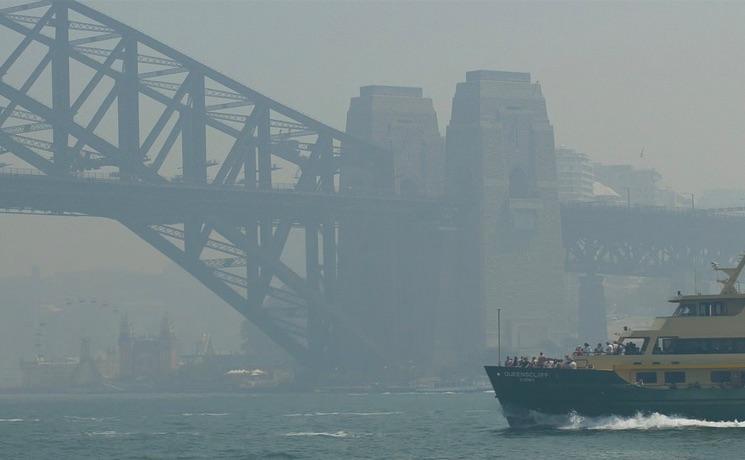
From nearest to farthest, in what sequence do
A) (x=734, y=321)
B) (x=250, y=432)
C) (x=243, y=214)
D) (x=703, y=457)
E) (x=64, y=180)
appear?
(x=703, y=457)
(x=734, y=321)
(x=250, y=432)
(x=64, y=180)
(x=243, y=214)

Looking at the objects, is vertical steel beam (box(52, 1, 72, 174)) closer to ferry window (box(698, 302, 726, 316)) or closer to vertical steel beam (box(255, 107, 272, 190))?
vertical steel beam (box(255, 107, 272, 190))

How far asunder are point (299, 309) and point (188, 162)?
649 inches

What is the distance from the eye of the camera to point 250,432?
356 ft

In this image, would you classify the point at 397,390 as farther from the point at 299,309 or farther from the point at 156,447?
the point at 156,447

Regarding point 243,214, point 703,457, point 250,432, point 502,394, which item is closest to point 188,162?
point 243,214

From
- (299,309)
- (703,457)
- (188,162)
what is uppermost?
(188,162)

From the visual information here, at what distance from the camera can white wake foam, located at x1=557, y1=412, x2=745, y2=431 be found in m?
90.2

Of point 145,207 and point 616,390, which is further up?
point 145,207

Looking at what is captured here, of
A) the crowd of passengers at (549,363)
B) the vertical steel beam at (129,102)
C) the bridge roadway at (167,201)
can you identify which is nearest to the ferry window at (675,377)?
the crowd of passengers at (549,363)

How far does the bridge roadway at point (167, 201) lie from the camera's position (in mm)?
166125

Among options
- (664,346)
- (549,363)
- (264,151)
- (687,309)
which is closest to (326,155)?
(264,151)

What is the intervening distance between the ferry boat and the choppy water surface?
2.34ft

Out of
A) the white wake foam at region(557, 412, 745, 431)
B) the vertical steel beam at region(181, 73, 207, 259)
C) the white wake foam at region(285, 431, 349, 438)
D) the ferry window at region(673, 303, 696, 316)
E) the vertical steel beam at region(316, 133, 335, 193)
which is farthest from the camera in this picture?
the vertical steel beam at region(316, 133, 335, 193)

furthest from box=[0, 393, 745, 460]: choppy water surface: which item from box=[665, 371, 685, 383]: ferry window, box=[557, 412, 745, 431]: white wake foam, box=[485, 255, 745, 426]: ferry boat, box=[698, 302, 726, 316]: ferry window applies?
box=[698, 302, 726, 316]: ferry window
